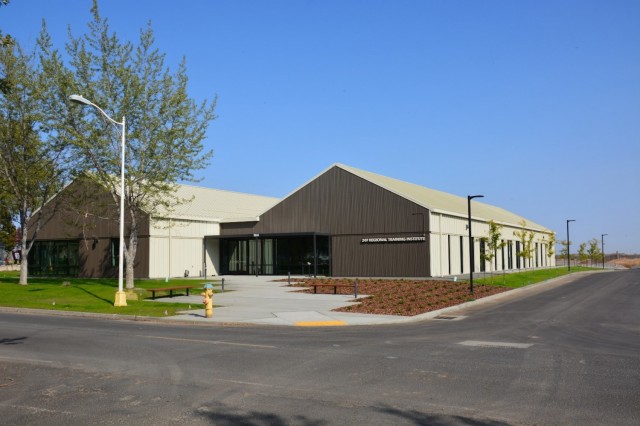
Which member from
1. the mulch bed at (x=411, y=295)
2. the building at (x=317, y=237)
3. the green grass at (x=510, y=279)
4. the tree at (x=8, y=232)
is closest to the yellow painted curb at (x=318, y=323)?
the mulch bed at (x=411, y=295)

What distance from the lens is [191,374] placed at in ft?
30.8

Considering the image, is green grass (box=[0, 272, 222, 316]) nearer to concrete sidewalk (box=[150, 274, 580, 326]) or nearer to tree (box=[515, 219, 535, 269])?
concrete sidewalk (box=[150, 274, 580, 326])

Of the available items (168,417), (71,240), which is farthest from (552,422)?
(71,240)

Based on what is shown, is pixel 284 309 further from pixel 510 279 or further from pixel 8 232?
pixel 8 232

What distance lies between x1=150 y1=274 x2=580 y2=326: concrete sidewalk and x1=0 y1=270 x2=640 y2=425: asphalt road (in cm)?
160

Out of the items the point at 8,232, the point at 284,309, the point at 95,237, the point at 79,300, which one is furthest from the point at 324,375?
the point at 8,232

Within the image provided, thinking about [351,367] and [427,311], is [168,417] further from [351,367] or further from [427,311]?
[427,311]

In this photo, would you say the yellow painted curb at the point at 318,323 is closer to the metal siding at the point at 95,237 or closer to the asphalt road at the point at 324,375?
the asphalt road at the point at 324,375

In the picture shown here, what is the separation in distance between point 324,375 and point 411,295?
56.4ft

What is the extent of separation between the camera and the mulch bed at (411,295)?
815 inches

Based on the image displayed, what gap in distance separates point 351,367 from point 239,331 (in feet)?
20.4

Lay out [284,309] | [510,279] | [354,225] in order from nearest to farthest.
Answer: [284,309]
[510,279]
[354,225]

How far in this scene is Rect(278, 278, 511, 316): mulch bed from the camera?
67.9 feet

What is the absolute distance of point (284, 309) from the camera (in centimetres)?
2128
